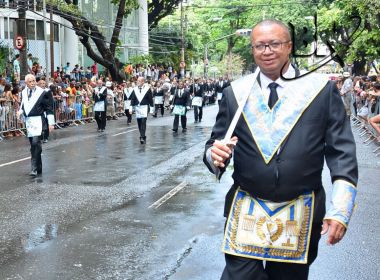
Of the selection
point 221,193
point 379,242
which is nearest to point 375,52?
point 221,193

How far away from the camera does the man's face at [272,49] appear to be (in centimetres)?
340

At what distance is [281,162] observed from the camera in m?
3.38

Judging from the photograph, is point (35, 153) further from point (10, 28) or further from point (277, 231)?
point (10, 28)

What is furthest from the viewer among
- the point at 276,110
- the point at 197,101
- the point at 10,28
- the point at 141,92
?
the point at 10,28

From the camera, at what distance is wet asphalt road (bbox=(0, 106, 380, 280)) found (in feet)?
19.5

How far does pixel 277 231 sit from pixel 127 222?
179 inches

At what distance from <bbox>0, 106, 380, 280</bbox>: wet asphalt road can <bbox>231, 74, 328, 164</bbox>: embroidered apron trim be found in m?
2.51

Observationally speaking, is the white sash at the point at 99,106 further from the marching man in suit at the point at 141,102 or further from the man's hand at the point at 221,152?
the man's hand at the point at 221,152

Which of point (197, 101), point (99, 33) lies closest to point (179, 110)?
point (197, 101)

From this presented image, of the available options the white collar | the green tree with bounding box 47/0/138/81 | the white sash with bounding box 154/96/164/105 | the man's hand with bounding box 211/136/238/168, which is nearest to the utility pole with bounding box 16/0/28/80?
the green tree with bounding box 47/0/138/81

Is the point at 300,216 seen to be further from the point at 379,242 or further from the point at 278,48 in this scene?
the point at 379,242

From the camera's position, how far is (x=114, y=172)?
467 inches

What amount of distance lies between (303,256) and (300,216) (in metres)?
0.22

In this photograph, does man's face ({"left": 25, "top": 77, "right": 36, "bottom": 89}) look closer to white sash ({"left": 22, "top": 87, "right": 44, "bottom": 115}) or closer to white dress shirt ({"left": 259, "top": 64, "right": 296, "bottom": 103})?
white sash ({"left": 22, "top": 87, "right": 44, "bottom": 115})
